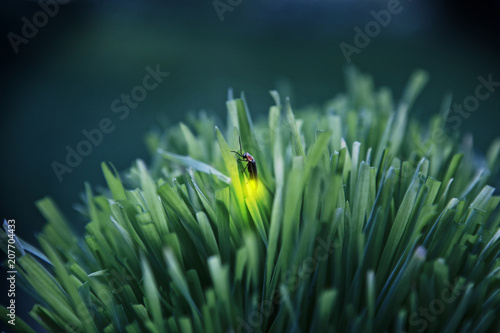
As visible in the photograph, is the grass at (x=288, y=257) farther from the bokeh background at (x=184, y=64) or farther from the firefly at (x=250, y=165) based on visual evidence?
the bokeh background at (x=184, y=64)

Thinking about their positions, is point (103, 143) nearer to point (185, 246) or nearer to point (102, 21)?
point (102, 21)

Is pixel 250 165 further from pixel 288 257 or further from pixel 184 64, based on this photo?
pixel 184 64

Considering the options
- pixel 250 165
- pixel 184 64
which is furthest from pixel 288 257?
pixel 184 64

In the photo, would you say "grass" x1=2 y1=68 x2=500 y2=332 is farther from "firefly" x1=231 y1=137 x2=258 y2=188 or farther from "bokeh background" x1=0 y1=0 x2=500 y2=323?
"bokeh background" x1=0 y1=0 x2=500 y2=323

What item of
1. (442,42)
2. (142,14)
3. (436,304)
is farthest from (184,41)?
(436,304)

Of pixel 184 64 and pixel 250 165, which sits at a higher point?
pixel 184 64

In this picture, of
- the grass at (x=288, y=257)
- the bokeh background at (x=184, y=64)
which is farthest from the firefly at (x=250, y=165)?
the bokeh background at (x=184, y=64)
